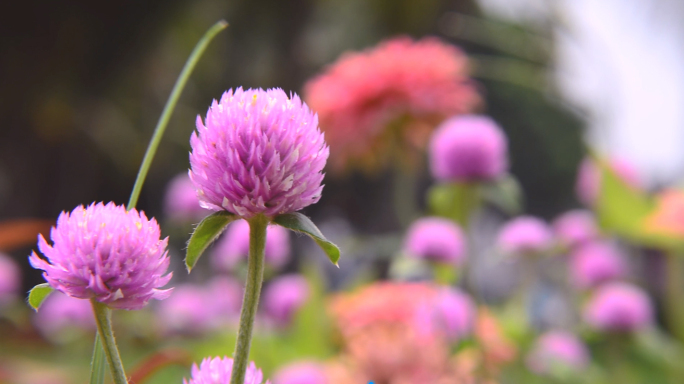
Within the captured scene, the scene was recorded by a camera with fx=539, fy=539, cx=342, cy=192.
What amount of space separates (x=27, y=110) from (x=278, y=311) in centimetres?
216

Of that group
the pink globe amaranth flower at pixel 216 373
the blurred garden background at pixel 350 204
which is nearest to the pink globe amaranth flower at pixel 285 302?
the blurred garden background at pixel 350 204

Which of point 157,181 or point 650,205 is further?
point 157,181

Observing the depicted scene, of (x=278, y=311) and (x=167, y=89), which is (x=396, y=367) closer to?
(x=278, y=311)

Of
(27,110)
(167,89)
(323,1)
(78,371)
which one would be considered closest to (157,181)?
(167,89)

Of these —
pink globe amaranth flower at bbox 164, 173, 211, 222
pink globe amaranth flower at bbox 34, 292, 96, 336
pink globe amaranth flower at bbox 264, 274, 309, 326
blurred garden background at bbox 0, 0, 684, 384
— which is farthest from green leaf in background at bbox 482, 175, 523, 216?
pink globe amaranth flower at bbox 34, 292, 96, 336

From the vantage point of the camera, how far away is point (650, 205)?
785 mm

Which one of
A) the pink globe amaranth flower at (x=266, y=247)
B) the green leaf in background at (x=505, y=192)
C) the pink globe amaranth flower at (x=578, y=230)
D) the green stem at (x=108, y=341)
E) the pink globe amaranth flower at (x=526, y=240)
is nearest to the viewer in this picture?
the green stem at (x=108, y=341)

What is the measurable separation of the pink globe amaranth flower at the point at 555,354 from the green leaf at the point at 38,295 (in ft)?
1.88

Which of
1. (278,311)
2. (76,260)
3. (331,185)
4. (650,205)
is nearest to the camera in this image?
(76,260)

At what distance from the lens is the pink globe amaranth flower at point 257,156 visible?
119 millimetres

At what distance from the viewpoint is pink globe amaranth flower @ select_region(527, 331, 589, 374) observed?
0.64 m

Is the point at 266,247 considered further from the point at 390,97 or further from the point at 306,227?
the point at 390,97

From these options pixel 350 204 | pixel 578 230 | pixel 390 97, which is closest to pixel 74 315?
pixel 390 97

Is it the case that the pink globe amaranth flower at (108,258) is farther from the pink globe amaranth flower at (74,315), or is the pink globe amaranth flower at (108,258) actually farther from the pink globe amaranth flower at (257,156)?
the pink globe amaranth flower at (74,315)
